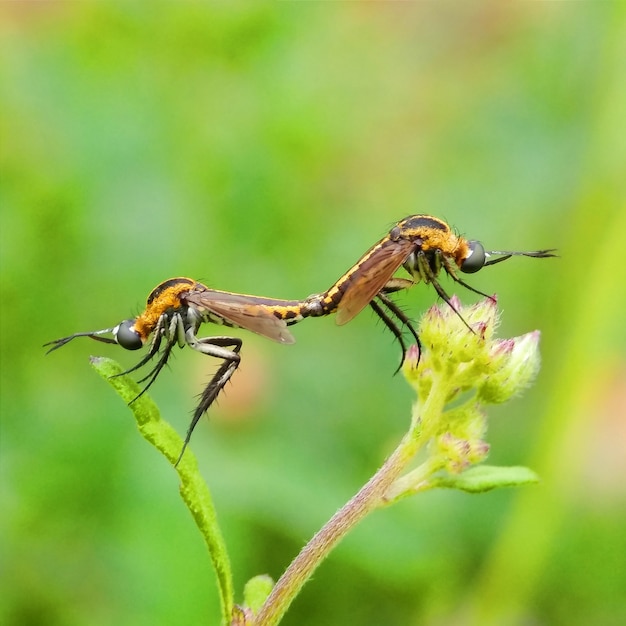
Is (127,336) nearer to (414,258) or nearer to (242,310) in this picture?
(242,310)

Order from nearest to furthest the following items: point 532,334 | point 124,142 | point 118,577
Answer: point 532,334 < point 118,577 < point 124,142

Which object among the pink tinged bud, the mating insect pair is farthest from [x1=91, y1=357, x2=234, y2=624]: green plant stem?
the pink tinged bud

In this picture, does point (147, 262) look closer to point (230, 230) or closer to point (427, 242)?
point (230, 230)

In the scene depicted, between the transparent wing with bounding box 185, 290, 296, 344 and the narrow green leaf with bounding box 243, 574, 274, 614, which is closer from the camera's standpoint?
the narrow green leaf with bounding box 243, 574, 274, 614

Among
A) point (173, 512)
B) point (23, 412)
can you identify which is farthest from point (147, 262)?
point (173, 512)

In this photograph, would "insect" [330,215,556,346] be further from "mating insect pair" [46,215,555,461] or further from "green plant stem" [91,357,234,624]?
"green plant stem" [91,357,234,624]

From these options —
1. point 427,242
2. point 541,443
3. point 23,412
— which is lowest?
point 541,443
